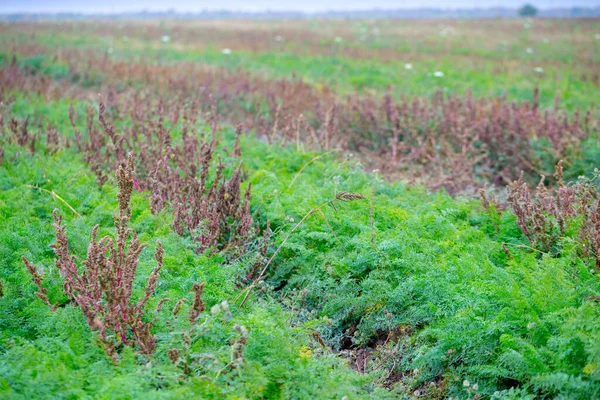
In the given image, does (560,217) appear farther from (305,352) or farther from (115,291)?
(115,291)

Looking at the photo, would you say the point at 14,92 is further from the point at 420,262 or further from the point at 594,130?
the point at 594,130

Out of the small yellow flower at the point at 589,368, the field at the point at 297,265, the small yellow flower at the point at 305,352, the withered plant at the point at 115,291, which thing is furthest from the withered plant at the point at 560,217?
the withered plant at the point at 115,291

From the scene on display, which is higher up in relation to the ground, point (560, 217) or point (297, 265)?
point (560, 217)

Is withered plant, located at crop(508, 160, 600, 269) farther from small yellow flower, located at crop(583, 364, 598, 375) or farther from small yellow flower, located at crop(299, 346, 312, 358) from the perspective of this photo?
small yellow flower, located at crop(299, 346, 312, 358)

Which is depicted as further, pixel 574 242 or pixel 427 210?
pixel 427 210

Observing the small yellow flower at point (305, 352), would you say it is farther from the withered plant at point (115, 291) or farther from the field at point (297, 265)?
the withered plant at point (115, 291)

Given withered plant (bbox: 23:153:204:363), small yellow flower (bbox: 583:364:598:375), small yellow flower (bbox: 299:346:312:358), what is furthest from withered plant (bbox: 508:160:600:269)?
withered plant (bbox: 23:153:204:363)

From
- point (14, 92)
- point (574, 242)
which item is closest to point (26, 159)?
point (14, 92)

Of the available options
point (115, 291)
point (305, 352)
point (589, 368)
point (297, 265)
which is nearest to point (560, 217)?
point (589, 368)

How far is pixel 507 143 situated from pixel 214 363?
6629 millimetres

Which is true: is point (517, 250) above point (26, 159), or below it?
below

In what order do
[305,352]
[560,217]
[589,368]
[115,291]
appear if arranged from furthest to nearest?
1. [560,217]
2. [305,352]
3. [115,291]
4. [589,368]

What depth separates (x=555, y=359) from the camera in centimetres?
310

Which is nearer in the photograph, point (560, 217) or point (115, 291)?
point (115, 291)
